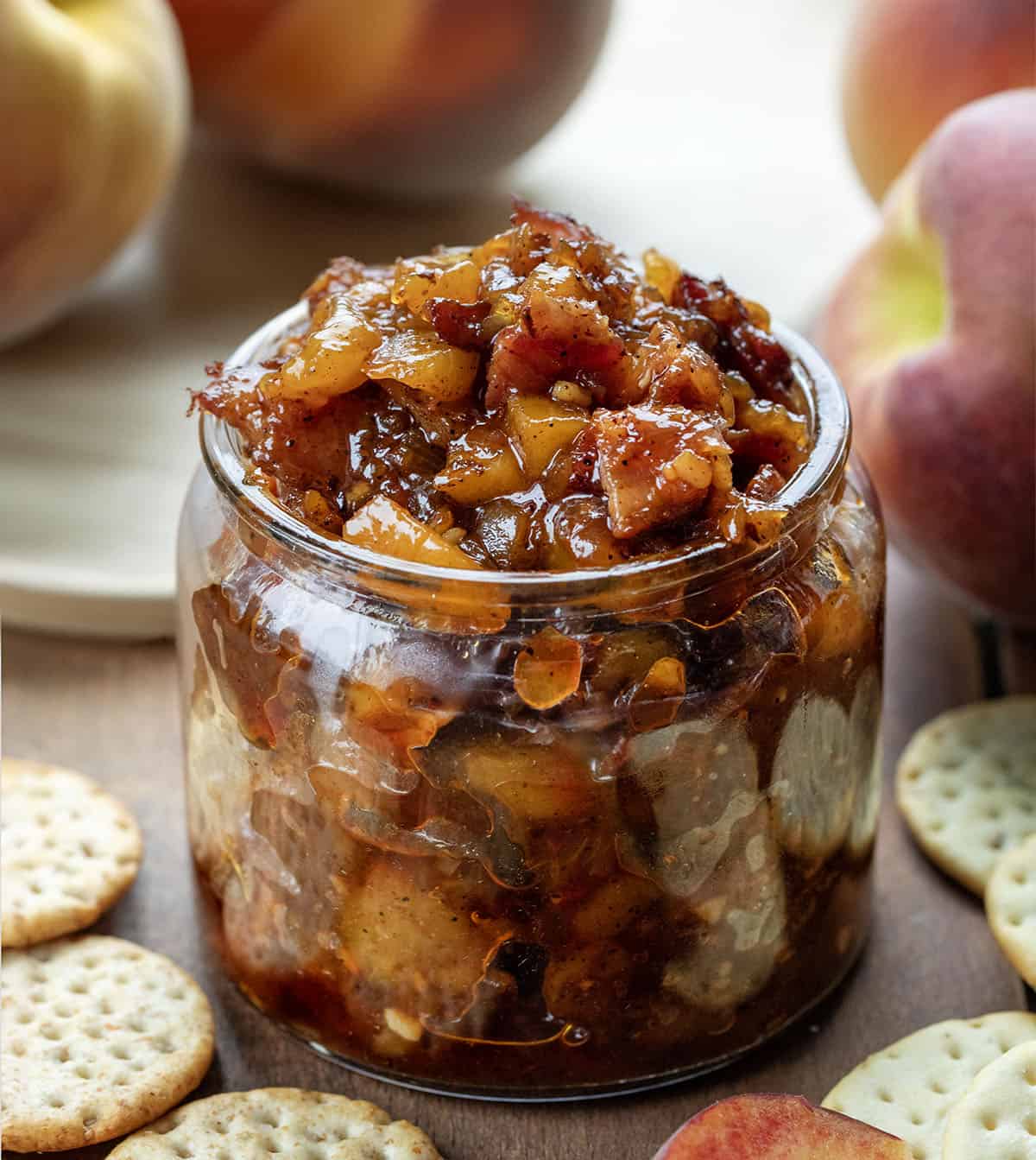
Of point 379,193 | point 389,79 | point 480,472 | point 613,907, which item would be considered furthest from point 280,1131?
point 379,193

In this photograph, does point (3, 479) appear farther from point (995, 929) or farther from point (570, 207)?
point (995, 929)

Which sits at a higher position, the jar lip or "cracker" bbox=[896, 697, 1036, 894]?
the jar lip

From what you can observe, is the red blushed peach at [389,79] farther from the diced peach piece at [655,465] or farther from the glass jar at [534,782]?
the diced peach piece at [655,465]

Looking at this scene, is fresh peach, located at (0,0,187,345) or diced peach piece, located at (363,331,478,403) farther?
fresh peach, located at (0,0,187,345)

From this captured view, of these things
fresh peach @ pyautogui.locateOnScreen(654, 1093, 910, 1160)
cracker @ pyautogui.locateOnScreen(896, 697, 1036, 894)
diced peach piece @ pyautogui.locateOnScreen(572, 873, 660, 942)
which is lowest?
cracker @ pyautogui.locateOnScreen(896, 697, 1036, 894)

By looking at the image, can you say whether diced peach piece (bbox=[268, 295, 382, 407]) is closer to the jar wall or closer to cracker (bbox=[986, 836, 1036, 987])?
the jar wall

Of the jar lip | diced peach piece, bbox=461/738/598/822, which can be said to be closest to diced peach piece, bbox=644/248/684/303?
the jar lip
